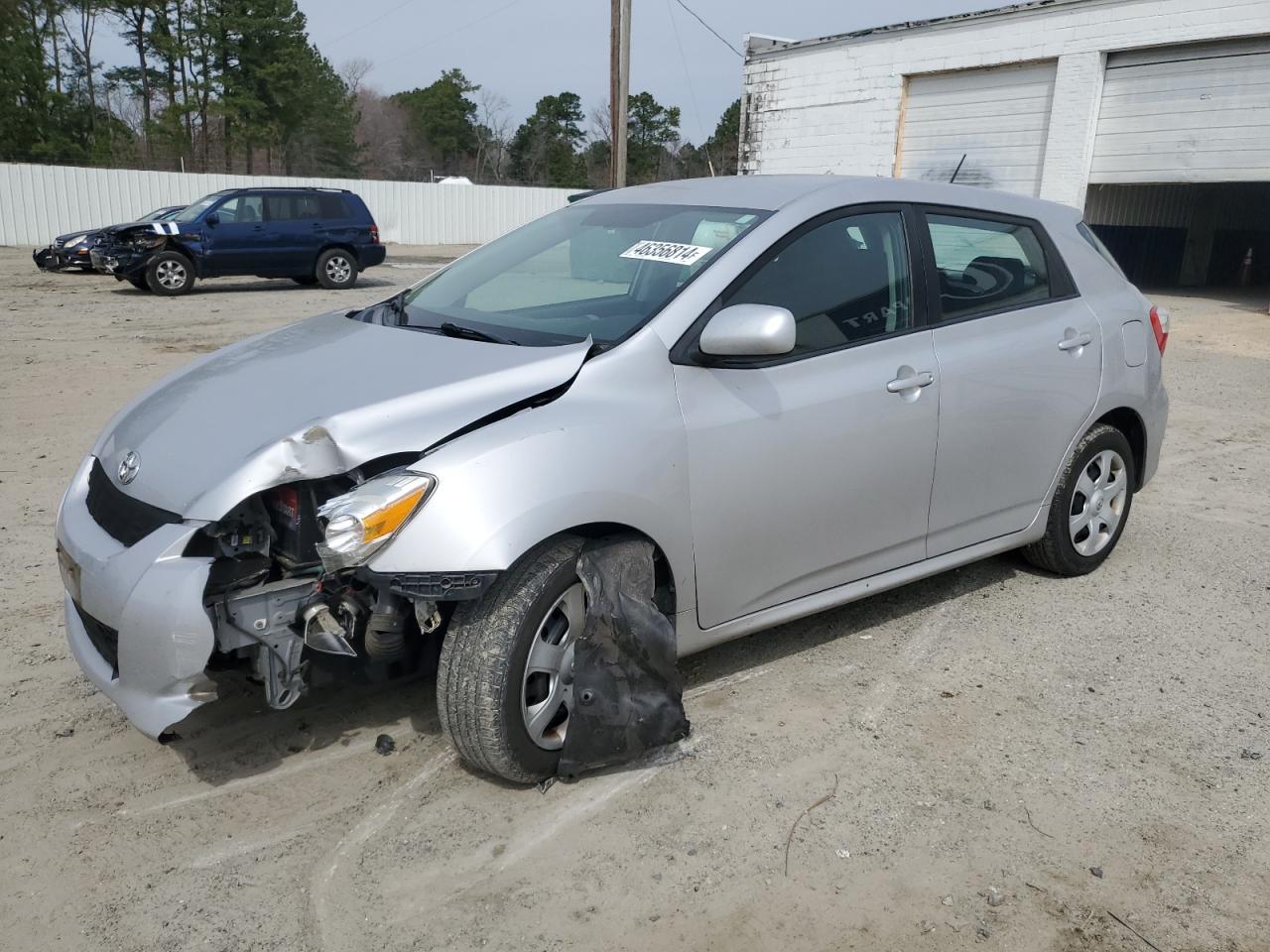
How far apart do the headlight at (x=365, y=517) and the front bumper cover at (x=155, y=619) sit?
0.33m

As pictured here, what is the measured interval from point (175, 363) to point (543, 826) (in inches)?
339

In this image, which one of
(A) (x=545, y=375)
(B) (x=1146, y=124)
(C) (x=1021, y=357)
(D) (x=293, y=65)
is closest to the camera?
(A) (x=545, y=375)

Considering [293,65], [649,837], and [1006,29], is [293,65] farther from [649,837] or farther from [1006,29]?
[649,837]

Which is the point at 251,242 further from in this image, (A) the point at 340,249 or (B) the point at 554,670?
(B) the point at 554,670

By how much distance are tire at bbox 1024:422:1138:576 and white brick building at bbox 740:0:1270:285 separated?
48.3ft

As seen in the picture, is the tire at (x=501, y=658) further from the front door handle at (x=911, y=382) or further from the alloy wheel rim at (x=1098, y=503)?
the alloy wheel rim at (x=1098, y=503)

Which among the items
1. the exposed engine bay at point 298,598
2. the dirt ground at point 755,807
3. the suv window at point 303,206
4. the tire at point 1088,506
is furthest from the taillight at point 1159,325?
the suv window at point 303,206

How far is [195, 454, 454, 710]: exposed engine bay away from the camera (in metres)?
2.82

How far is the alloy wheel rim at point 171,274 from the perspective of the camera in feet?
53.9

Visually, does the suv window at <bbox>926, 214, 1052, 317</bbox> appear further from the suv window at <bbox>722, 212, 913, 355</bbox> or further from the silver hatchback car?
the suv window at <bbox>722, 212, 913, 355</bbox>

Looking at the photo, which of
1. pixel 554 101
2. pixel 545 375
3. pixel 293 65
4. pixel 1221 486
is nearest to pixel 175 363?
pixel 545 375

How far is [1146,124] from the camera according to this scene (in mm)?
17938

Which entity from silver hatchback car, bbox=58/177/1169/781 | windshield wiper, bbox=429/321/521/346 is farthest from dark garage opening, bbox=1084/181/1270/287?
Answer: windshield wiper, bbox=429/321/521/346

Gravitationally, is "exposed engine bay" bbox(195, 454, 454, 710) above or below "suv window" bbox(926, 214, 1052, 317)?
below
